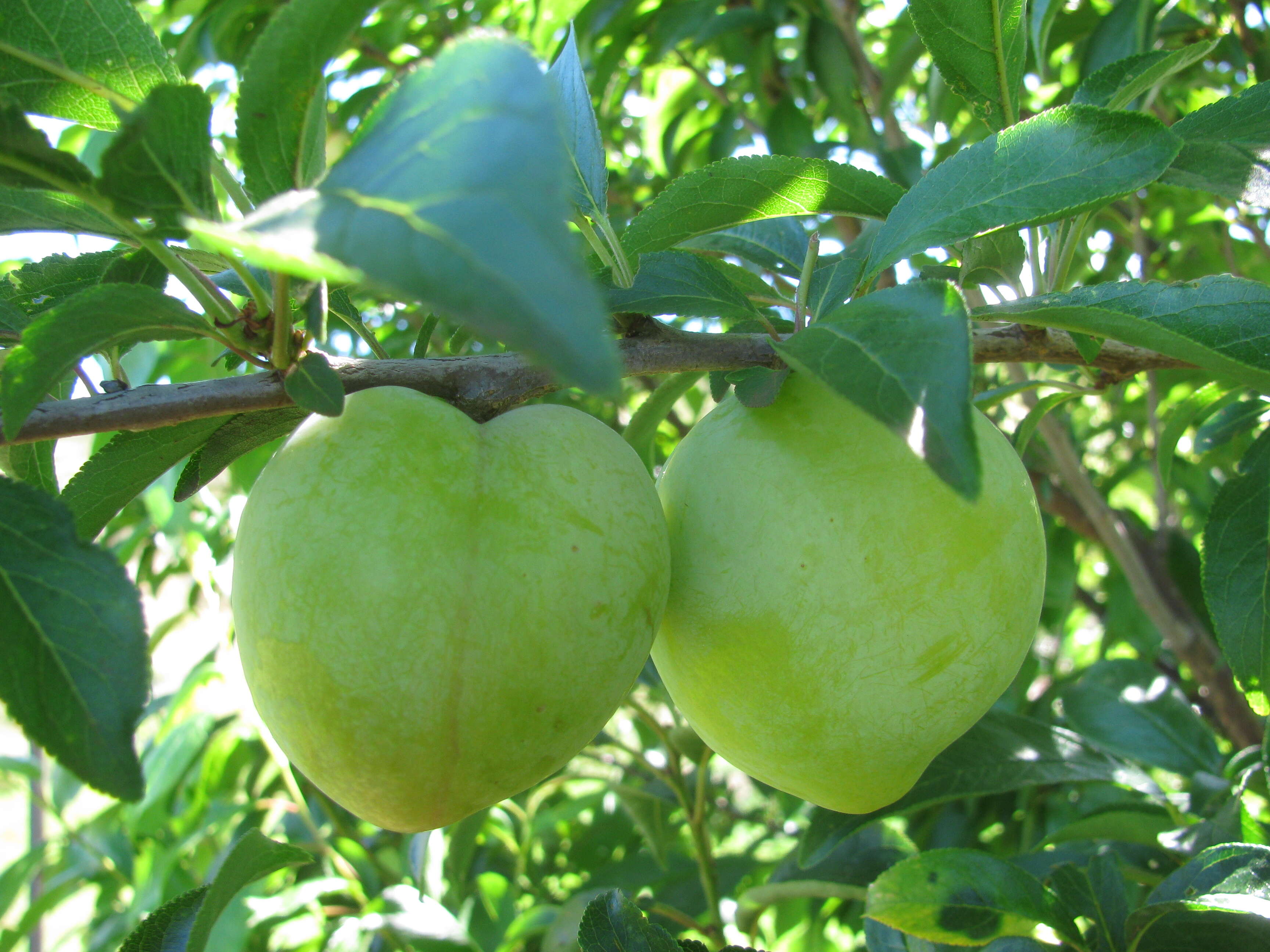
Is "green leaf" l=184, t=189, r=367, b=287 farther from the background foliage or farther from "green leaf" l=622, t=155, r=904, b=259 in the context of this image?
"green leaf" l=622, t=155, r=904, b=259

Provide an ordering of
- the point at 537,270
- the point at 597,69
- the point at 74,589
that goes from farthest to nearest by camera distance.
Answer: the point at 597,69 < the point at 74,589 < the point at 537,270

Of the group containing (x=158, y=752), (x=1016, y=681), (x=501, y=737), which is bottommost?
(x=1016, y=681)

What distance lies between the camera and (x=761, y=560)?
55cm

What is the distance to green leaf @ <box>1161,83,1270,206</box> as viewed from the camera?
2.19ft

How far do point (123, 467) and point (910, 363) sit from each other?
460 mm

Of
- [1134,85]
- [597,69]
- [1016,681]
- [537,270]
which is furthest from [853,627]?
[597,69]

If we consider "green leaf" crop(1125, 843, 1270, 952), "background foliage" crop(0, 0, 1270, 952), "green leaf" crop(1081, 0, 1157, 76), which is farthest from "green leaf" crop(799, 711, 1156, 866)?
"green leaf" crop(1081, 0, 1157, 76)

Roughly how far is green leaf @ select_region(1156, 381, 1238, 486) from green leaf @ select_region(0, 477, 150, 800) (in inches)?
36.4

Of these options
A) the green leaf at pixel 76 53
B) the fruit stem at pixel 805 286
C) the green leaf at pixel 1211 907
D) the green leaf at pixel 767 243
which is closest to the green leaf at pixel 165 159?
the green leaf at pixel 76 53

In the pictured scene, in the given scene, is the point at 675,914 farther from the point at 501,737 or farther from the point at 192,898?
the point at 501,737

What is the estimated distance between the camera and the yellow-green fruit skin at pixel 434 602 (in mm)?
451

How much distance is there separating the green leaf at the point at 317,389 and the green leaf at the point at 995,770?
1.74 ft

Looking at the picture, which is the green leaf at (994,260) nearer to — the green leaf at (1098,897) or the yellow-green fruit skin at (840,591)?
the yellow-green fruit skin at (840,591)

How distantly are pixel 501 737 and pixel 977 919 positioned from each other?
422 mm
